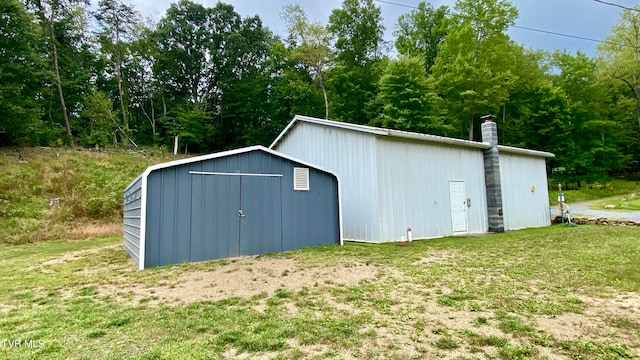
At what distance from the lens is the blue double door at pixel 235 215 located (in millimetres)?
6039

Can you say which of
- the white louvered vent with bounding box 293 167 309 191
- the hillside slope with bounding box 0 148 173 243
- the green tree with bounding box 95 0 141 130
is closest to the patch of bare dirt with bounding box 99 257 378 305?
the white louvered vent with bounding box 293 167 309 191

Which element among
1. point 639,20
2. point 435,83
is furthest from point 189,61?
point 639,20

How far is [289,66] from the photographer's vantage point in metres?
24.8

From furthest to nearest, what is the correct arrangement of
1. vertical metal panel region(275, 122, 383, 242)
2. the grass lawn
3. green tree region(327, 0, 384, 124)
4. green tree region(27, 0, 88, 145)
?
green tree region(327, 0, 384, 124), green tree region(27, 0, 88, 145), vertical metal panel region(275, 122, 383, 242), the grass lawn

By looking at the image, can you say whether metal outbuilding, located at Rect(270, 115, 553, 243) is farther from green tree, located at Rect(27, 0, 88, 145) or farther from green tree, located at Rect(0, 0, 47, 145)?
green tree, located at Rect(27, 0, 88, 145)

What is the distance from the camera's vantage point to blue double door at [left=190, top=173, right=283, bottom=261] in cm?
604

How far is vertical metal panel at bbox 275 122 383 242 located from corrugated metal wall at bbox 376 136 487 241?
19cm

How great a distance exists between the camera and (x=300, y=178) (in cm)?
730

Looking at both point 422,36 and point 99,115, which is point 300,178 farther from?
point 99,115

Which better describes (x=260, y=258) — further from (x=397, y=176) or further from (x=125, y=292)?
(x=397, y=176)

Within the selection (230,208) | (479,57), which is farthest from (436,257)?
(479,57)

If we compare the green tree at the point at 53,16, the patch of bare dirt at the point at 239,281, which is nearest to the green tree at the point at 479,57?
the patch of bare dirt at the point at 239,281

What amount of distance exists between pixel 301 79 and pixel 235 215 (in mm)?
19224

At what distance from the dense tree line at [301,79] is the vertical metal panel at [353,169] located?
9.42 metres
